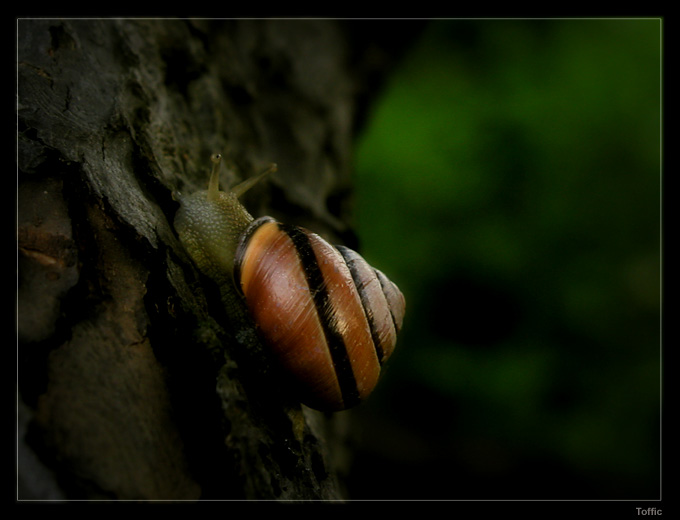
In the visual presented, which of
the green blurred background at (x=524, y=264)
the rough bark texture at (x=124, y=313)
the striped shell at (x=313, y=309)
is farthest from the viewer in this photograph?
the green blurred background at (x=524, y=264)

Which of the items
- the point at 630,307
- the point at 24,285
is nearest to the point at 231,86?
the point at 24,285

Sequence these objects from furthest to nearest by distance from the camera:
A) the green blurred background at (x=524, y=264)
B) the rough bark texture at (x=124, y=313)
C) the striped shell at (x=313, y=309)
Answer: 1. the green blurred background at (x=524, y=264)
2. the striped shell at (x=313, y=309)
3. the rough bark texture at (x=124, y=313)

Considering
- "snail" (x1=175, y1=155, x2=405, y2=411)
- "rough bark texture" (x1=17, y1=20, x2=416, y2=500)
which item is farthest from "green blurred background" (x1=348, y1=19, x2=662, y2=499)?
"snail" (x1=175, y1=155, x2=405, y2=411)

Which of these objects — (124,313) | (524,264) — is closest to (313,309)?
(124,313)

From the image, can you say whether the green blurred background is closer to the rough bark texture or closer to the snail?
the rough bark texture

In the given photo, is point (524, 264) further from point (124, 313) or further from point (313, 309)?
point (124, 313)

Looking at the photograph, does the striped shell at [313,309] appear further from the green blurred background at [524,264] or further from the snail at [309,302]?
the green blurred background at [524,264]

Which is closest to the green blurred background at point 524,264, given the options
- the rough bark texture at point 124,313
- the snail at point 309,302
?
the rough bark texture at point 124,313

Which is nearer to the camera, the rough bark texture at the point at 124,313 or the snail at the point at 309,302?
the rough bark texture at the point at 124,313
